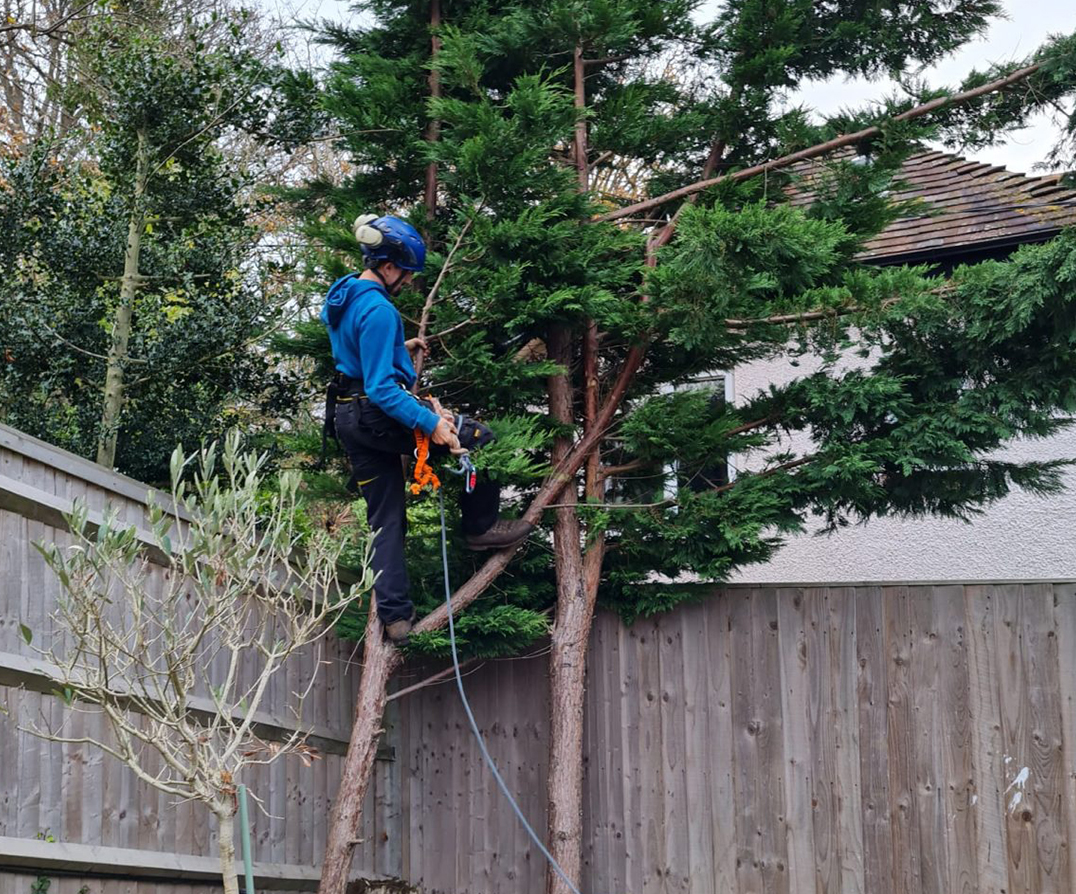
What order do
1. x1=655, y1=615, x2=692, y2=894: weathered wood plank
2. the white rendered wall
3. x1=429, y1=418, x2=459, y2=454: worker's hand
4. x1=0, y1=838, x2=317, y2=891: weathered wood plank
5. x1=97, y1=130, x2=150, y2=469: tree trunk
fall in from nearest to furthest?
x1=0, y1=838, x2=317, y2=891: weathered wood plank → x1=429, y1=418, x2=459, y2=454: worker's hand → x1=655, y1=615, x2=692, y2=894: weathered wood plank → x1=97, y1=130, x2=150, y2=469: tree trunk → the white rendered wall

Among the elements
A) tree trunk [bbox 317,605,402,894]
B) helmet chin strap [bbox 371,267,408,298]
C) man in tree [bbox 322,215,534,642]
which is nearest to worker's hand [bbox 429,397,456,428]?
man in tree [bbox 322,215,534,642]

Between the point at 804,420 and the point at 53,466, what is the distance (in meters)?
3.81

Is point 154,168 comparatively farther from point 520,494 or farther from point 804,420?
point 804,420

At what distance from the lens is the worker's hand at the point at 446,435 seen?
5336 millimetres

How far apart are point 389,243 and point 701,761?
125 inches

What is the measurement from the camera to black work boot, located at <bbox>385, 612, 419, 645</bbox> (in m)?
5.91

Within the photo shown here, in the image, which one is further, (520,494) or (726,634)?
(520,494)

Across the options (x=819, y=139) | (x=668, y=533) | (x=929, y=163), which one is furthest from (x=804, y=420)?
(x=929, y=163)

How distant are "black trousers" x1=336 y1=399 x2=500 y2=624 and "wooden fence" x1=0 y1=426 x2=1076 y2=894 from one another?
1.04 metres

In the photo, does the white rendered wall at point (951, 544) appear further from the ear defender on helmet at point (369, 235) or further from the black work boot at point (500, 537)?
the ear defender on helmet at point (369, 235)

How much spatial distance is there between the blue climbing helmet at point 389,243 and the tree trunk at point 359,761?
1787 millimetres

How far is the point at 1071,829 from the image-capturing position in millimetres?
5379

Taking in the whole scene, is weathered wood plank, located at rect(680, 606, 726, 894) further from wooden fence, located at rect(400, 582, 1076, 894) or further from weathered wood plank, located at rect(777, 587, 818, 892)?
weathered wood plank, located at rect(777, 587, 818, 892)

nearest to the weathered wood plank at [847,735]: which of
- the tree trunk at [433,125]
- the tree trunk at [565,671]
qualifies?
the tree trunk at [565,671]
